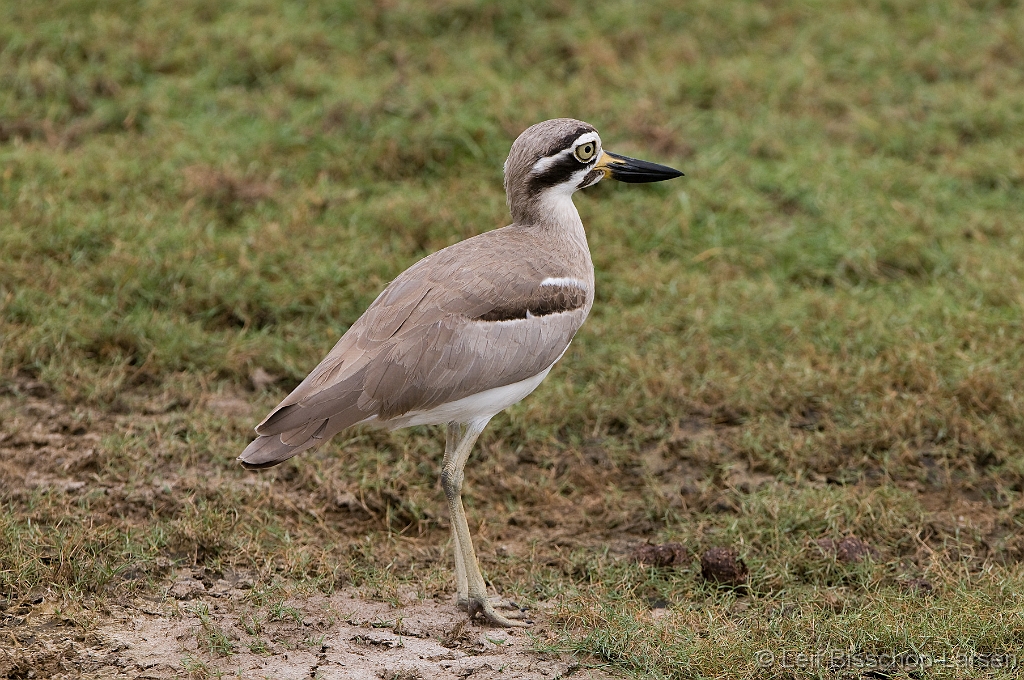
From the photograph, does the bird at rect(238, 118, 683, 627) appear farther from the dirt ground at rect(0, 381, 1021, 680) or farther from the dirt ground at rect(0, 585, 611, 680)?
the dirt ground at rect(0, 381, 1021, 680)

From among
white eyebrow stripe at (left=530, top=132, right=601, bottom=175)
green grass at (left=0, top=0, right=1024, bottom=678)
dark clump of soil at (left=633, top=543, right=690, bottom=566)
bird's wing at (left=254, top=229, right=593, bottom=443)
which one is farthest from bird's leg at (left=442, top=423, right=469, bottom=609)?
white eyebrow stripe at (left=530, top=132, right=601, bottom=175)

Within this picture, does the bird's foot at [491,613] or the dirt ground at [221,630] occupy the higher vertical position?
the dirt ground at [221,630]

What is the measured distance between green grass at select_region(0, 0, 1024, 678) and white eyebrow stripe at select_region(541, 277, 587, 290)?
1065 mm

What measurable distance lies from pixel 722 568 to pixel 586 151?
187 centimetres

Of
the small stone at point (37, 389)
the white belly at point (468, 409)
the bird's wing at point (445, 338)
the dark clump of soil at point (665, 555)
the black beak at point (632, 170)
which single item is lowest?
the dark clump of soil at point (665, 555)

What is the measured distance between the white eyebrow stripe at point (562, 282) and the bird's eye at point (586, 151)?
1.82ft

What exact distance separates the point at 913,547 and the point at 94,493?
11.6ft

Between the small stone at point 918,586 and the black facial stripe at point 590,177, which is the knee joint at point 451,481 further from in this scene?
the small stone at point 918,586

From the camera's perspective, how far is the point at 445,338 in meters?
4.96

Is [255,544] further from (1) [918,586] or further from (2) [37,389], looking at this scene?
(1) [918,586]

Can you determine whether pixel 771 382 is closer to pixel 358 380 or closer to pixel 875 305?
pixel 875 305

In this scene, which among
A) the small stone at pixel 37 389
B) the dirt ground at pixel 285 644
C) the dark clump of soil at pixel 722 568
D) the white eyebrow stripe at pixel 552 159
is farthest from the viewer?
the small stone at pixel 37 389

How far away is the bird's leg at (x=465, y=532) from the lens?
4.94 meters

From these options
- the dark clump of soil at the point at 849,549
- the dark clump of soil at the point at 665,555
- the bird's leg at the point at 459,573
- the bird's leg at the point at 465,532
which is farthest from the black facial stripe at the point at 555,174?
the dark clump of soil at the point at 849,549
